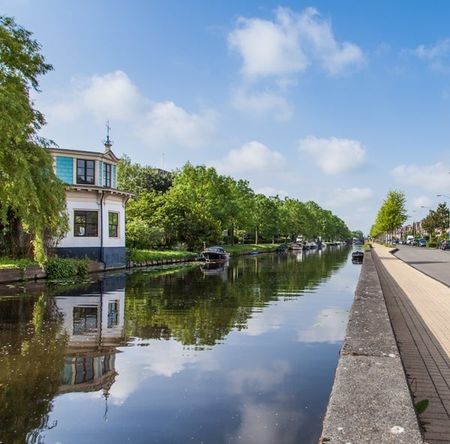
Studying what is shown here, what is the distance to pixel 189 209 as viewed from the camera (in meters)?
55.2

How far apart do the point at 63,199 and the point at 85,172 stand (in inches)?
676

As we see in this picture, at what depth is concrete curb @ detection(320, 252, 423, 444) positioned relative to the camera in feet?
14.4

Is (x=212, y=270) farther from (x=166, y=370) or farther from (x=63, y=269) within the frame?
(x=166, y=370)

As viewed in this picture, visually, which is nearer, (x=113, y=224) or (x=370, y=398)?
(x=370, y=398)

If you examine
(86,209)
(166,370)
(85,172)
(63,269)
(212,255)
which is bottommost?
(166,370)

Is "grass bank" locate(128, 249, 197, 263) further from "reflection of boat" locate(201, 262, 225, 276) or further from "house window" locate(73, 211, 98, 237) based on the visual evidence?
"house window" locate(73, 211, 98, 237)

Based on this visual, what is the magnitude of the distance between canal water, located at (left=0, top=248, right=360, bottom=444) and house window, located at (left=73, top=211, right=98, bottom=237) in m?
17.4

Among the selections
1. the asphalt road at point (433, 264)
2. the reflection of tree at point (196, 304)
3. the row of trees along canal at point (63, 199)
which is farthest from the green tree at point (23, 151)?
the asphalt road at point (433, 264)

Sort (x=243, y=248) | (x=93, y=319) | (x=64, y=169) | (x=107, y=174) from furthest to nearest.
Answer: (x=243, y=248)
(x=107, y=174)
(x=64, y=169)
(x=93, y=319)

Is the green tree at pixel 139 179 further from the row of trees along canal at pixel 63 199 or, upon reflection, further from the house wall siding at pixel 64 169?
the house wall siding at pixel 64 169

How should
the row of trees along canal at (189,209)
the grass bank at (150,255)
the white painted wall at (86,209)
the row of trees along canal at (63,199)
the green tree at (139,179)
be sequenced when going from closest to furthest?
the row of trees along canal at (63,199)
the white painted wall at (86,209)
the grass bank at (150,255)
the row of trees along canal at (189,209)
the green tree at (139,179)

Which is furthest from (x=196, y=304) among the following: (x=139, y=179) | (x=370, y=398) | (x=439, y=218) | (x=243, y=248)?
(x=439, y=218)

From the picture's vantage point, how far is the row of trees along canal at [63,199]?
49.0 ft

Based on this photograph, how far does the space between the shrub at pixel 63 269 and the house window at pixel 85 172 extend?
8.39m
